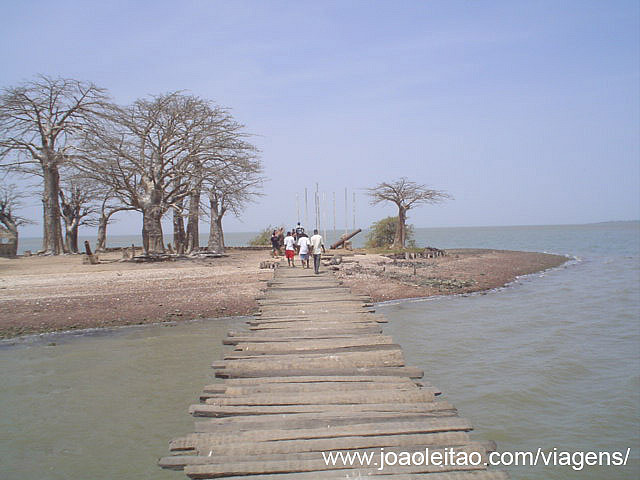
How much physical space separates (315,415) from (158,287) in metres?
14.8

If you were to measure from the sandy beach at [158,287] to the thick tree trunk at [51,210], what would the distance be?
3786mm

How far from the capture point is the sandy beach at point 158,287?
564 inches

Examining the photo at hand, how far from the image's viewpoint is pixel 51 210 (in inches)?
1171

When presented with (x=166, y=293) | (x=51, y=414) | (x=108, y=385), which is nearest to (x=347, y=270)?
(x=166, y=293)

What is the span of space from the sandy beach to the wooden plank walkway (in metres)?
8.74

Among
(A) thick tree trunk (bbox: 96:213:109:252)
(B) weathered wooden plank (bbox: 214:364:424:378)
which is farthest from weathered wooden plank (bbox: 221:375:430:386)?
(A) thick tree trunk (bbox: 96:213:109:252)

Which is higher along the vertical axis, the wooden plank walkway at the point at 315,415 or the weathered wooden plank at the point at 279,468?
the wooden plank walkway at the point at 315,415

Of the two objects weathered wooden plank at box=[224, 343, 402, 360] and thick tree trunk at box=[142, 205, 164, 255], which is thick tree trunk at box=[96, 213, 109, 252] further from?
weathered wooden plank at box=[224, 343, 402, 360]

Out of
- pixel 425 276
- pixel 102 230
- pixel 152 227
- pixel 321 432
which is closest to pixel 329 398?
pixel 321 432

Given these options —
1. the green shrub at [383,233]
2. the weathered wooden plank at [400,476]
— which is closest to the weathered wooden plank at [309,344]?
the weathered wooden plank at [400,476]

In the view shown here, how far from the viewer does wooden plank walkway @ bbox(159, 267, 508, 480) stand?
387 centimetres

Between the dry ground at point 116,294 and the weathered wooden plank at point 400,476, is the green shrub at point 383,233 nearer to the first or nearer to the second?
the dry ground at point 116,294

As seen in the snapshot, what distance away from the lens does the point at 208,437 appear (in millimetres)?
4230

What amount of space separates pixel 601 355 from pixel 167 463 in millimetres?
12427
